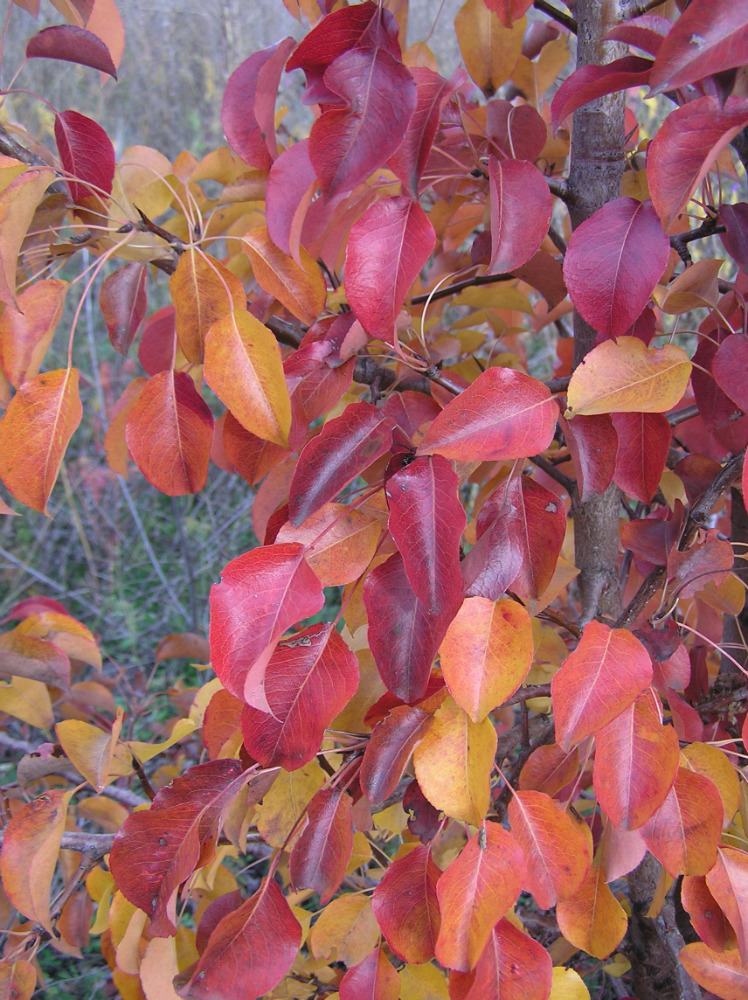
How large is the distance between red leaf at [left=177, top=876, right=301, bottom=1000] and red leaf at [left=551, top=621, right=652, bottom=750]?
0.22 metres

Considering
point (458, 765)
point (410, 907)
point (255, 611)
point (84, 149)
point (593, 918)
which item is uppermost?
point (84, 149)

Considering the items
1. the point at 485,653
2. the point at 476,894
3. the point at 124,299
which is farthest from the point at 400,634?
the point at 124,299

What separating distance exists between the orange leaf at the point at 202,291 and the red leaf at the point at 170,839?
0.98ft

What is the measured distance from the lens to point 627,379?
1.41 feet

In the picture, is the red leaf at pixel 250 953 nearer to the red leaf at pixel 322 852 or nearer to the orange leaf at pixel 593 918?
the red leaf at pixel 322 852

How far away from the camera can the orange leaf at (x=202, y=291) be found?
0.47 metres

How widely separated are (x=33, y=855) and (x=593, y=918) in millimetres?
433

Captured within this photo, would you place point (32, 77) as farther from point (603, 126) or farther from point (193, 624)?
point (603, 126)

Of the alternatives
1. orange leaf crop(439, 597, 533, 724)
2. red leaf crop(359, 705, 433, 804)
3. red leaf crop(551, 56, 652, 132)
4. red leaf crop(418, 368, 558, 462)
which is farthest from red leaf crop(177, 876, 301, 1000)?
red leaf crop(551, 56, 652, 132)

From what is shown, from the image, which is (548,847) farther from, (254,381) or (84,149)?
(84,149)

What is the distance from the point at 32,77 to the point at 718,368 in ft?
14.1

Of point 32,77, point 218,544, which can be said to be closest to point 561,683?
point 218,544

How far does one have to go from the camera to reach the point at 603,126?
0.64 metres

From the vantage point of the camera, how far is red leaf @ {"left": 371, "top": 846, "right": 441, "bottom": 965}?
0.45 metres
